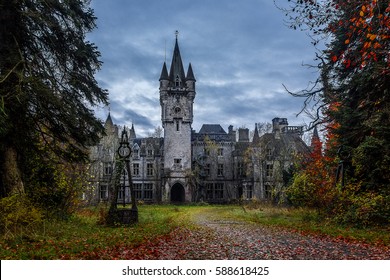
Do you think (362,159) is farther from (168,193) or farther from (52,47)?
(168,193)

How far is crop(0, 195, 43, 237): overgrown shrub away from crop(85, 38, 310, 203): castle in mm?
37257

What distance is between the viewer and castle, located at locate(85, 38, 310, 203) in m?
48.0

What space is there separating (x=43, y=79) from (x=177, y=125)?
127 ft

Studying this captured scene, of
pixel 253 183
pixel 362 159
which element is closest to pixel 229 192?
pixel 253 183

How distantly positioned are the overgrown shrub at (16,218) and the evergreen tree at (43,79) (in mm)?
1394

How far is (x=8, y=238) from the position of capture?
8.48m

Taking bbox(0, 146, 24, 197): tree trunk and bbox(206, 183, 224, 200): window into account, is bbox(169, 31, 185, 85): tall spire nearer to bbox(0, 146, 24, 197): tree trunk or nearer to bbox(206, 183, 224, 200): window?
bbox(206, 183, 224, 200): window

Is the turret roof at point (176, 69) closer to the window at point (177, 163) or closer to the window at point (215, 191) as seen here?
the window at point (177, 163)

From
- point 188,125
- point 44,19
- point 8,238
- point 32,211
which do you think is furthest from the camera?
point 188,125

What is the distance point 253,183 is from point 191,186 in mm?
9455

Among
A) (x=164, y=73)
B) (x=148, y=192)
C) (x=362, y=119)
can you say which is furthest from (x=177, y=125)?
(x=362, y=119)

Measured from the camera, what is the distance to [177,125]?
50.3 m

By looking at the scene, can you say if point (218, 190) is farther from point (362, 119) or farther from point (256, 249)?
point (256, 249)

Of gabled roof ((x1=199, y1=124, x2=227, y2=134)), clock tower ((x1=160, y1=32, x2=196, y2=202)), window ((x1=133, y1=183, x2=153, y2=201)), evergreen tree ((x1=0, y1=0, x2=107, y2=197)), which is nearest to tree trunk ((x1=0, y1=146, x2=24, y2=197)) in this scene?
evergreen tree ((x1=0, y1=0, x2=107, y2=197))
